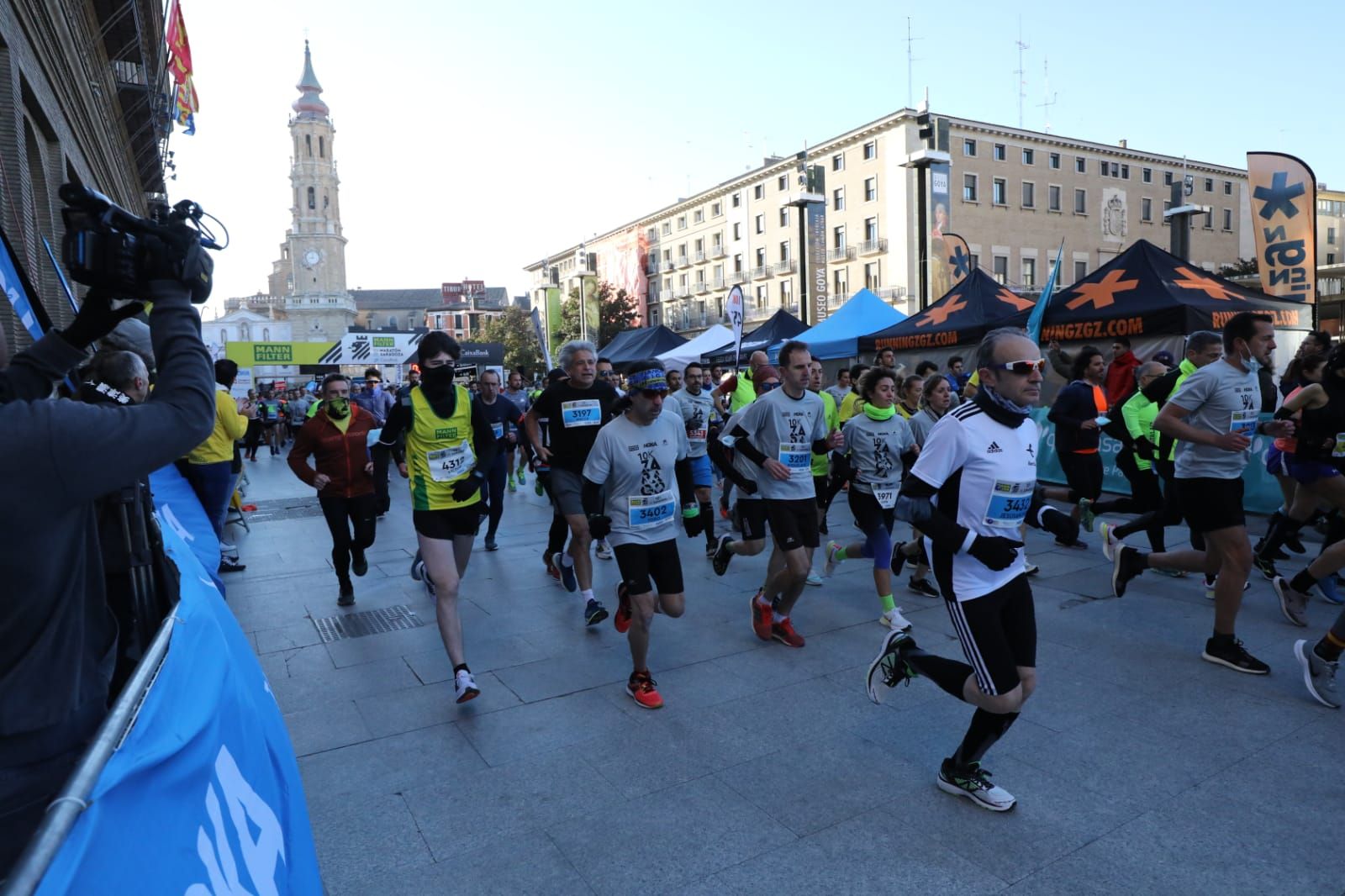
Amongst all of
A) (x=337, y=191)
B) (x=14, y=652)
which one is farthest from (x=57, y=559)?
(x=337, y=191)

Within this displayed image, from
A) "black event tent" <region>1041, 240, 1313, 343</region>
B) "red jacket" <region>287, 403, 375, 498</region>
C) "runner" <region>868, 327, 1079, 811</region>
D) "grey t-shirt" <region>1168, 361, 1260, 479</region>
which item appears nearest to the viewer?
"runner" <region>868, 327, 1079, 811</region>

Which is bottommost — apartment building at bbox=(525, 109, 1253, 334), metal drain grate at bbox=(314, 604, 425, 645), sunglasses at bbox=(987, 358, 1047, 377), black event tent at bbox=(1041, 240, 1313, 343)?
metal drain grate at bbox=(314, 604, 425, 645)

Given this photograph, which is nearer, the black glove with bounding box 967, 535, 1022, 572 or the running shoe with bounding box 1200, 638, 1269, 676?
the black glove with bounding box 967, 535, 1022, 572

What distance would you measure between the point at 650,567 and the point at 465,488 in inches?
49.4

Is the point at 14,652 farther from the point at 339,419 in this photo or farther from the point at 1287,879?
the point at 339,419

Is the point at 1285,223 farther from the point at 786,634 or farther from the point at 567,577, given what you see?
the point at 567,577

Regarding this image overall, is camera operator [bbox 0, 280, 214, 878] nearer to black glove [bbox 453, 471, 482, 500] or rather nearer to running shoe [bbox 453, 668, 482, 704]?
running shoe [bbox 453, 668, 482, 704]

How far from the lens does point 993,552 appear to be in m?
3.12

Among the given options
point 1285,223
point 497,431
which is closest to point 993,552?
point 497,431

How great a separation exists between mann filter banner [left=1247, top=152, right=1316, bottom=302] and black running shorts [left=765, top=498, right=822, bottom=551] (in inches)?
476

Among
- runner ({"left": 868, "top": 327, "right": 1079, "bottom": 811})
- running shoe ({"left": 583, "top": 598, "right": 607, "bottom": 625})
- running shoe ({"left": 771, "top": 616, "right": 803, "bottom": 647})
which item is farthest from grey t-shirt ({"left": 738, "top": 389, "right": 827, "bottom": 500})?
runner ({"left": 868, "top": 327, "right": 1079, "bottom": 811})

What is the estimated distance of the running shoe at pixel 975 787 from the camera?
10.8 feet

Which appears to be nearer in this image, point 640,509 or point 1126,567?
point 640,509

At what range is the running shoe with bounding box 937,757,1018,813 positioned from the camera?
329 centimetres
